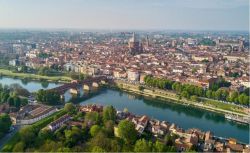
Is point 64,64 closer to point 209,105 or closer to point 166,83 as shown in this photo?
point 166,83

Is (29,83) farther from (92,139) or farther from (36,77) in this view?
(92,139)

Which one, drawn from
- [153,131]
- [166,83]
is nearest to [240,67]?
[166,83]

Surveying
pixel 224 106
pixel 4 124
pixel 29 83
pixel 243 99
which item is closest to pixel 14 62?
pixel 29 83

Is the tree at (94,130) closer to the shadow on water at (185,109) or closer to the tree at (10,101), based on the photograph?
the tree at (10,101)

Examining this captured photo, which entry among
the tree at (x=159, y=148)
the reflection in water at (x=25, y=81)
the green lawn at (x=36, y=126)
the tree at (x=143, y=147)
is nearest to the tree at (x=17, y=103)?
the green lawn at (x=36, y=126)

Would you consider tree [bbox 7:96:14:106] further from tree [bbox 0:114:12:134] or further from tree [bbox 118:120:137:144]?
tree [bbox 118:120:137:144]
